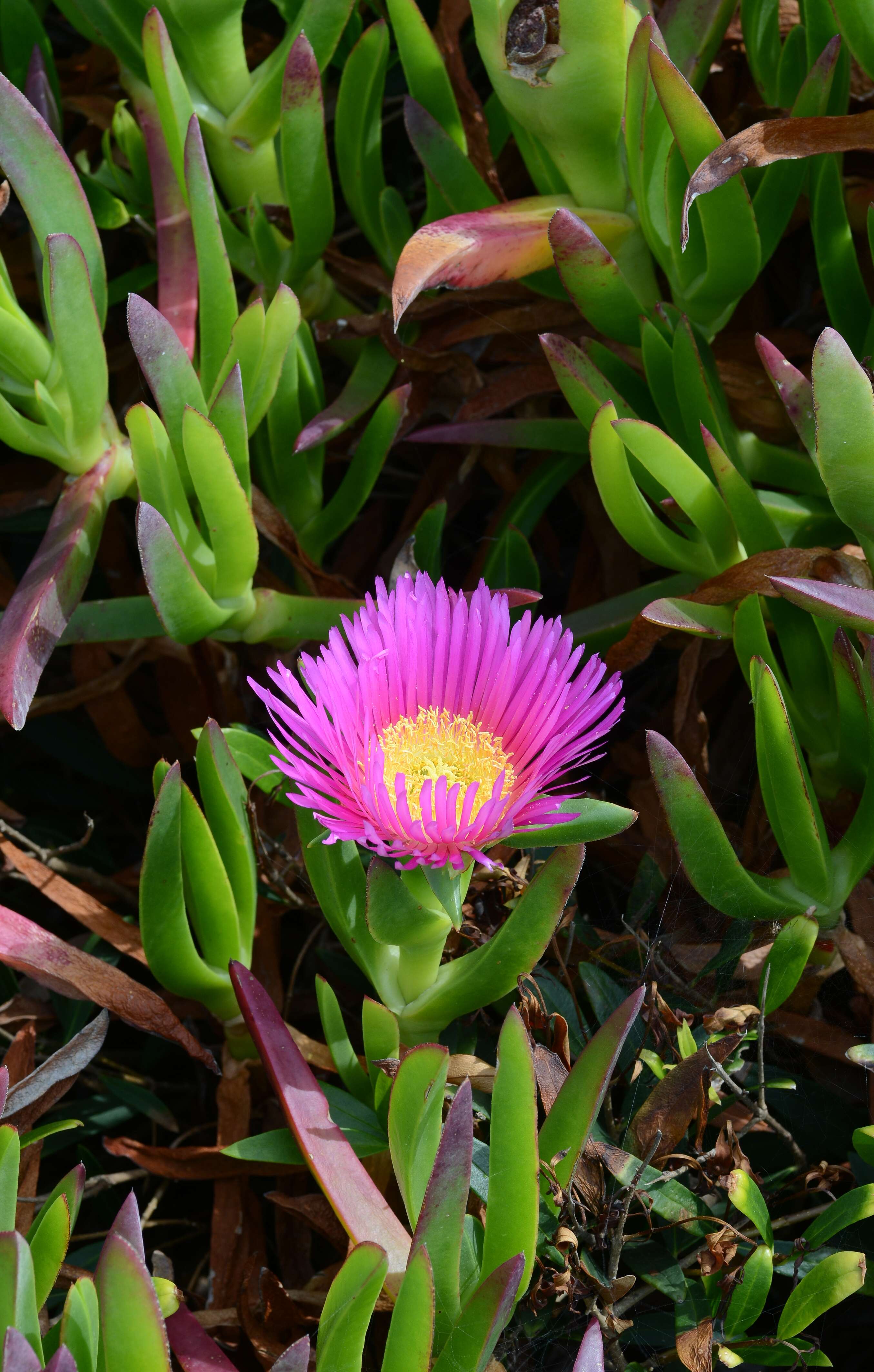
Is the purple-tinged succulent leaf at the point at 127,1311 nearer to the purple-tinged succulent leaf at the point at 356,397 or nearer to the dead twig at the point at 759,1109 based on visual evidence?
the dead twig at the point at 759,1109

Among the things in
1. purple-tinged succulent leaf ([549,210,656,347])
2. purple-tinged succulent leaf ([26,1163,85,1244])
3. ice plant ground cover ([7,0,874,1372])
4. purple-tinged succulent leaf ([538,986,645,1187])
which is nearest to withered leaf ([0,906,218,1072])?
ice plant ground cover ([7,0,874,1372])

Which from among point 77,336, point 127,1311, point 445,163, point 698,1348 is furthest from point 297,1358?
point 445,163

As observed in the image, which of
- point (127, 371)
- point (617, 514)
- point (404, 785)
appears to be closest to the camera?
point (404, 785)

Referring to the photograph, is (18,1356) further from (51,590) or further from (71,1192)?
(51,590)

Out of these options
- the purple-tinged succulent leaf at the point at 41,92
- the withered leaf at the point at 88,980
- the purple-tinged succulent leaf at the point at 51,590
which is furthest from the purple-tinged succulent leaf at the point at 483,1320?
A: the purple-tinged succulent leaf at the point at 41,92

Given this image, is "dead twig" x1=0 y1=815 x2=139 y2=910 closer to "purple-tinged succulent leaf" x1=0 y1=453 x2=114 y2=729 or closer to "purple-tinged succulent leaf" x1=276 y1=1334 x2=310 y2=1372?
"purple-tinged succulent leaf" x1=0 y1=453 x2=114 y2=729

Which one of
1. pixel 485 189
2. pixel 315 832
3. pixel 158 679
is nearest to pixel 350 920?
pixel 315 832

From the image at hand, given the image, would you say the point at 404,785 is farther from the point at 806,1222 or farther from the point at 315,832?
the point at 806,1222
